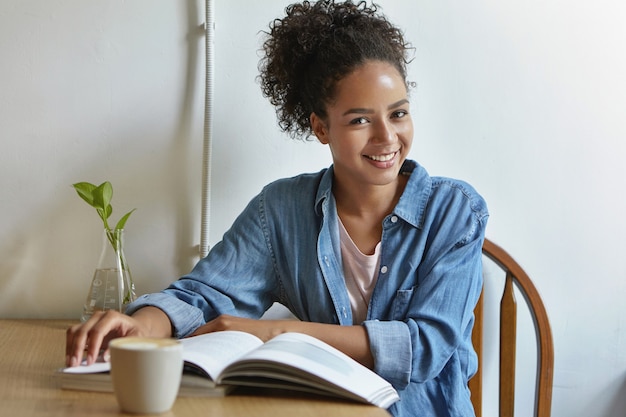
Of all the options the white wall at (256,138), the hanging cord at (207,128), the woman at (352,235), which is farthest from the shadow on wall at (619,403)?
the hanging cord at (207,128)

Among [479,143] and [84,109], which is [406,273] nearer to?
[479,143]

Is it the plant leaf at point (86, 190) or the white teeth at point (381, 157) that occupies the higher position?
the white teeth at point (381, 157)

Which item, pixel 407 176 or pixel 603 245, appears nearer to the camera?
pixel 407 176

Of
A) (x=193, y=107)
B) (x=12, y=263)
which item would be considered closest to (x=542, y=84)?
(x=193, y=107)

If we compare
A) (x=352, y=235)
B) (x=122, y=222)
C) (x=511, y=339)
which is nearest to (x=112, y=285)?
(x=122, y=222)

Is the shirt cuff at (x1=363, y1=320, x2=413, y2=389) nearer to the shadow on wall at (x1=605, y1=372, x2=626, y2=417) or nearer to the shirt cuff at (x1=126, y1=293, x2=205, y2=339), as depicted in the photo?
the shirt cuff at (x1=126, y1=293, x2=205, y2=339)

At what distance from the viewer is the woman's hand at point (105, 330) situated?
1.01 metres

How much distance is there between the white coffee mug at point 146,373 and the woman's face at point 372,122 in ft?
2.06

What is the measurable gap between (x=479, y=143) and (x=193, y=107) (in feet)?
1.99

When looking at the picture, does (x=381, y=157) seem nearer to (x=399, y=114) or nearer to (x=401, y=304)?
(x=399, y=114)

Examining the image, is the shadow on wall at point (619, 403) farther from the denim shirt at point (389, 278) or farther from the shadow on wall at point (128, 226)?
the shadow on wall at point (128, 226)

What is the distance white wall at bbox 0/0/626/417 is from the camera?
1.62 m

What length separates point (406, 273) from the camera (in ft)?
4.42

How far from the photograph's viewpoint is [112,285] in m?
1.53
